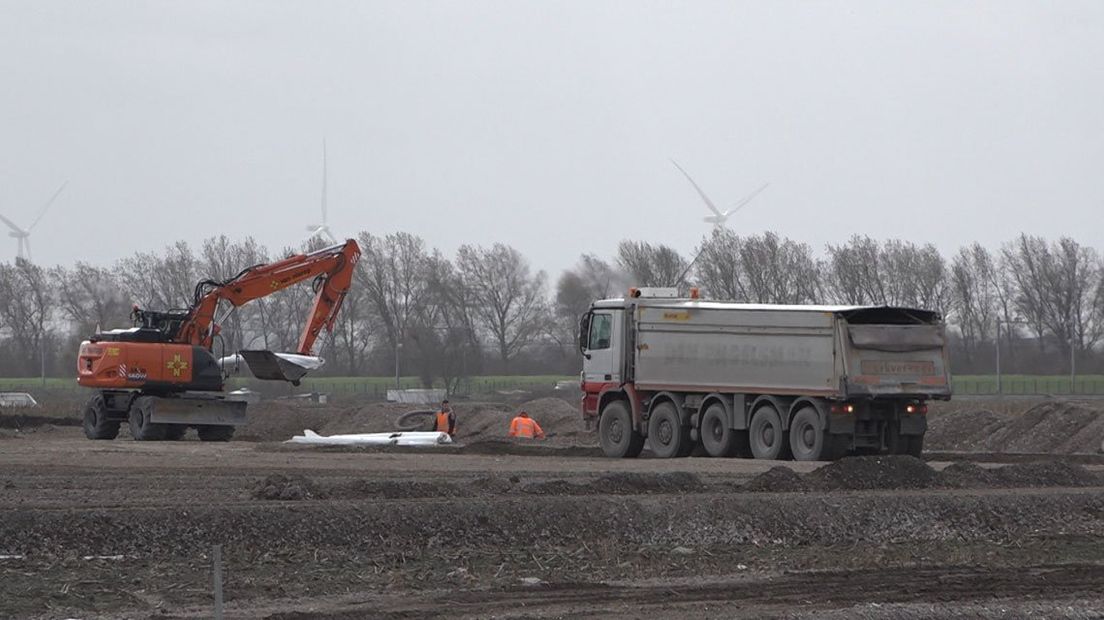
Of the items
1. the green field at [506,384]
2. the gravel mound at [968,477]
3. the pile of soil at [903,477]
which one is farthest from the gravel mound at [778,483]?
the green field at [506,384]

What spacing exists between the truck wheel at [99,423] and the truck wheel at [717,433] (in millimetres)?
15600

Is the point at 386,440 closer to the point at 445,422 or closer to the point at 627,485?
the point at 445,422

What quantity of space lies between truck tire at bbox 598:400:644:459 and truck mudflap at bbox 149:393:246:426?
10.2m

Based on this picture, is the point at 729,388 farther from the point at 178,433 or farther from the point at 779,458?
the point at 178,433

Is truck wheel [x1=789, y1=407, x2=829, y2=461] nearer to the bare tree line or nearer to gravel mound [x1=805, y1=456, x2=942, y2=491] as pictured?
gravel mound [x1=805, y1=456, x2=942, y2=491]

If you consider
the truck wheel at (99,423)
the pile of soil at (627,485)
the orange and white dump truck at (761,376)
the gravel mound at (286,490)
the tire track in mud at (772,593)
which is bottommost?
the tire track in mud at (772,593)

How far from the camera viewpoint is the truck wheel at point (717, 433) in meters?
28.4

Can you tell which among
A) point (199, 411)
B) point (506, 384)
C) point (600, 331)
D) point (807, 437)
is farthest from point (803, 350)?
point (506, 384)

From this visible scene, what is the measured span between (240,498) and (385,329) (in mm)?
71796

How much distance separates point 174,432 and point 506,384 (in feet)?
142

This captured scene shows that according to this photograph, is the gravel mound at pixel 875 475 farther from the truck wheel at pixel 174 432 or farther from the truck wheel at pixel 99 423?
the truck wheel at pixel 99 423

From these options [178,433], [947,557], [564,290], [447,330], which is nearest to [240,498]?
[947,557]

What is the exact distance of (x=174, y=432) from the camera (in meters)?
36.5

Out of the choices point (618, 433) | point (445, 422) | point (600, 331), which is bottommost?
point (618, 433)
